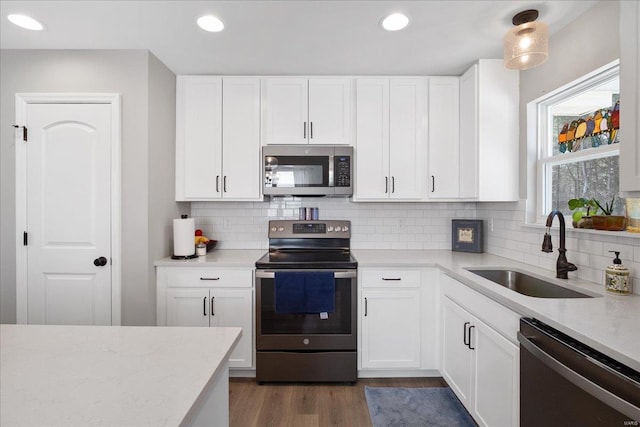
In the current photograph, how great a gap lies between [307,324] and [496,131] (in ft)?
6.70

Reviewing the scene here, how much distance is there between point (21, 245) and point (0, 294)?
393 millimetres

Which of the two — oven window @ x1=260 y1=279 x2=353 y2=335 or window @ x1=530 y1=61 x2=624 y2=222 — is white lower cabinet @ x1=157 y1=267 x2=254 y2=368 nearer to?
oven window @ x1=260 y1=279 x2=353 y2=335

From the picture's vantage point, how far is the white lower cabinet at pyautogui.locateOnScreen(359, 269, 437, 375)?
7.73 ft

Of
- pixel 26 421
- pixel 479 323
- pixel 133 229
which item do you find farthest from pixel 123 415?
pixel 133 229

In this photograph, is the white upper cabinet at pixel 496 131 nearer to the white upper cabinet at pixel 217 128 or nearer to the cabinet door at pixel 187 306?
the white upper cabinet at pixel 217 128

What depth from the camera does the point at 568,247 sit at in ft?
6.29

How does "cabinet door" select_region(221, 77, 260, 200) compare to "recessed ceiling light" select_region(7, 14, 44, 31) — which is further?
"cabinet door" select_region(221, 77, 260, 200)

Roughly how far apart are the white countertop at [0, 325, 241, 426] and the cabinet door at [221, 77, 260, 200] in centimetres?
178

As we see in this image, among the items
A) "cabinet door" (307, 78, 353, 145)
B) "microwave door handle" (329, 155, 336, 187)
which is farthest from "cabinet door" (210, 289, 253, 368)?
"cabinet door" (307, 78, 353, 145)

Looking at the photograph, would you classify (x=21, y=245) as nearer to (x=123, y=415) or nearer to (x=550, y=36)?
(x=123, y=415)

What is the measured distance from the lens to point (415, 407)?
208 cm

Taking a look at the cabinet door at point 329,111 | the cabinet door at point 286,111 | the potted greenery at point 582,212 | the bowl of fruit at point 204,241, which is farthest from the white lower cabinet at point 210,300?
the potted greenery at point 582,212

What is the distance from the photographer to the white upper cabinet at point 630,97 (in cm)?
125

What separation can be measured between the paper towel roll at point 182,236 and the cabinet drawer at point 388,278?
1384mm
